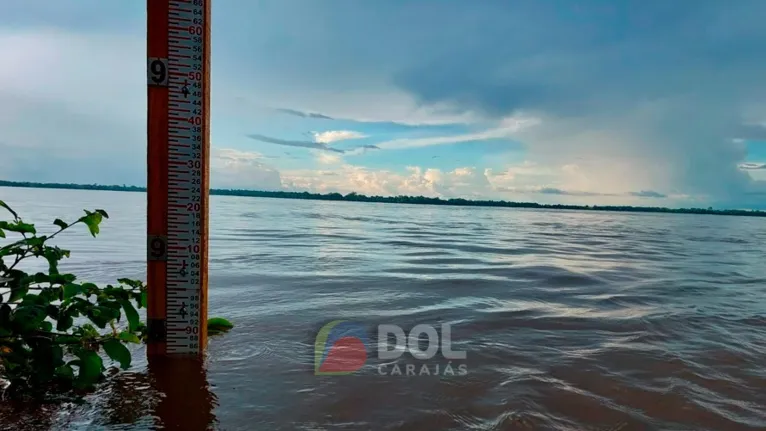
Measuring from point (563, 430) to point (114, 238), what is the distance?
13.9 metres

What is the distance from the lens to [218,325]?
4.47 metres

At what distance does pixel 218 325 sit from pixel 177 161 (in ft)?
6.26

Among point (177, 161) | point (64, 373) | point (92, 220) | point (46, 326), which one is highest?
point (177, 161)

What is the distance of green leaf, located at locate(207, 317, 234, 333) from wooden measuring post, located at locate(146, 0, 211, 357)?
1054 mm

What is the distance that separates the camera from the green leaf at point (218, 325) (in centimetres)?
441

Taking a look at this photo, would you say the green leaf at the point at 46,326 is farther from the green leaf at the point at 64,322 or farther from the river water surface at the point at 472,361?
the river water surface at the point at 472,361

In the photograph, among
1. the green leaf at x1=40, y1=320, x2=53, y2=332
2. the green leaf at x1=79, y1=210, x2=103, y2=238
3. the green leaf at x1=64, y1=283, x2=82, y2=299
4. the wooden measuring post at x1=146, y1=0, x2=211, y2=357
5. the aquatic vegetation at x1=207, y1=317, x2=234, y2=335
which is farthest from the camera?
the aquatic vegetation at x1=207, y1=317, x2=234, y2=335

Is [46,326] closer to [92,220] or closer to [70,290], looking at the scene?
[70,290]

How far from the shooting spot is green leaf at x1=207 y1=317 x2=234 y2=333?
4406 millimetres

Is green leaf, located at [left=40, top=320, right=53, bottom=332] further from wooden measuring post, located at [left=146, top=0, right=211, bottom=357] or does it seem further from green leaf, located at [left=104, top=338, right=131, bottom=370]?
wooden measuring post, located at [left=146, top=0, right=211, bottom=357]

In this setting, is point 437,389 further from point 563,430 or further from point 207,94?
point 207,94

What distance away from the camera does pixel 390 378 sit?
341 centimetres

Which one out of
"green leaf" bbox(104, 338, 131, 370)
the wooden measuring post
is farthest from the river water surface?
the wooden measuring post

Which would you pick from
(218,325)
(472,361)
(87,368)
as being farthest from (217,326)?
(472,361)
